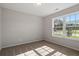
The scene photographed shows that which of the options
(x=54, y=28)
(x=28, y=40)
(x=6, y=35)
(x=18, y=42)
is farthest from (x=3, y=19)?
(x=54, y=28)

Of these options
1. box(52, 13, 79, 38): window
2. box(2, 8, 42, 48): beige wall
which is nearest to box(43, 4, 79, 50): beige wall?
box(52, 13, 79, 38): window

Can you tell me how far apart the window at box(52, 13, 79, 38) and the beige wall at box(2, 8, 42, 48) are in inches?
69.3

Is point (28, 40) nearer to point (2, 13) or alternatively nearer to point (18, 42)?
point (18, 42)

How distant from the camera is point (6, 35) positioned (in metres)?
3.47

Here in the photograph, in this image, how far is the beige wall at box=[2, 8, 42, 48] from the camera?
3454 millimetres

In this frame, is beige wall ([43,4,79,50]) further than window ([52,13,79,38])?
No

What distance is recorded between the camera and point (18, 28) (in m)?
3.97

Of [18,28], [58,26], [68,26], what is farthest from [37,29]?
[68,26]

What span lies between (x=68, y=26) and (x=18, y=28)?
340 centimetres

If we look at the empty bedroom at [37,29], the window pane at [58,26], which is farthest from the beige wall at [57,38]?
the window pane at [58,26]

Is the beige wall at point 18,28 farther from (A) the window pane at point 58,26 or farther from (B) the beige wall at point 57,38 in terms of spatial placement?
(A) the window pane at point 58,26

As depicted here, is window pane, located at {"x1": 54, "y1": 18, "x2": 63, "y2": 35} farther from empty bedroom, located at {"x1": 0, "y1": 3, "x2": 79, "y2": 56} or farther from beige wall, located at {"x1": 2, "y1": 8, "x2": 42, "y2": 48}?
beige wall, located at {"x1": 2, "y1": 8, "x2": 42, "y2": 48}

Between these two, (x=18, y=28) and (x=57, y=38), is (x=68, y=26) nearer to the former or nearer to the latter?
(x=57, y=38)

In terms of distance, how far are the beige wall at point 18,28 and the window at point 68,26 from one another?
1.76 meters
